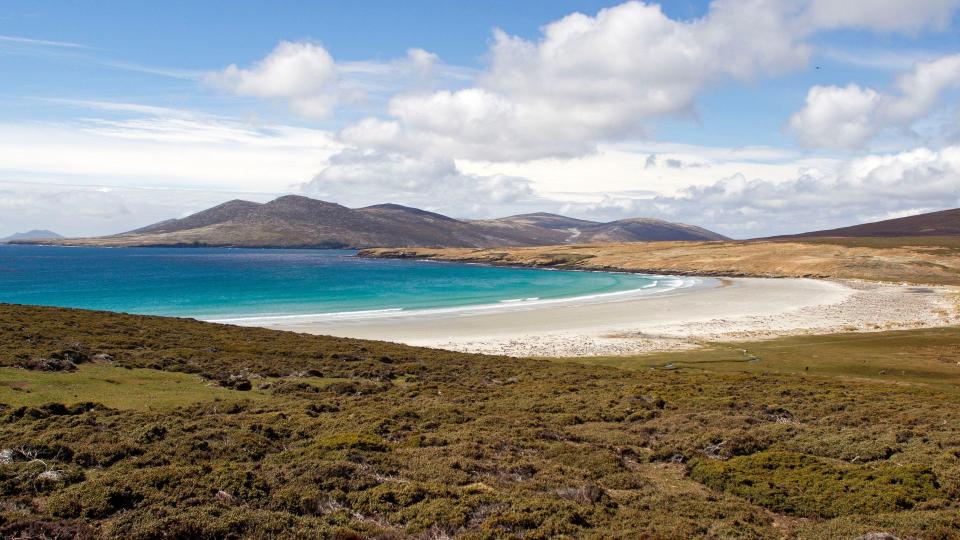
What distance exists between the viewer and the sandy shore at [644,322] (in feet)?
170

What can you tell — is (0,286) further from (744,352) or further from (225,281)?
(744,352)

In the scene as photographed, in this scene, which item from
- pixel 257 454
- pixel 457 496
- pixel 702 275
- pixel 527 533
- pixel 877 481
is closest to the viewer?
pixel 527 533

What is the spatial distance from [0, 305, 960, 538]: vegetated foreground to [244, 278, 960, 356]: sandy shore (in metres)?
21.6

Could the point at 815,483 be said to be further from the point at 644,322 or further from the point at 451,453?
the point at 644,322

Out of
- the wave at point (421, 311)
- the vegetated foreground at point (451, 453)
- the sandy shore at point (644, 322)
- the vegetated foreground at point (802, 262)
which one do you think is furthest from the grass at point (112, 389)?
the vegetated foreground at point (802, 262)

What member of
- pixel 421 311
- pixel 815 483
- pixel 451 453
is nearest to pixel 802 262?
pixel 421 311

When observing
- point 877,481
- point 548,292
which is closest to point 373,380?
point 877,481

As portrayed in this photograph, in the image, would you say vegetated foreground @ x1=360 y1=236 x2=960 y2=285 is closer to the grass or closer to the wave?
the wave

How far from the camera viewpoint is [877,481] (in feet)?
44.4

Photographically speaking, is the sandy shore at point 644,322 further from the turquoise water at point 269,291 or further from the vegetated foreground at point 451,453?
the vegetated foreground at point 451,453

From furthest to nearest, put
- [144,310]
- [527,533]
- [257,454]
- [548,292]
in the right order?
[548,292] → [144,310] → [257,454] → [527,533]

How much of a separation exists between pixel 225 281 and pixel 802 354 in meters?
115

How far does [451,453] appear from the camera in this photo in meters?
15.6

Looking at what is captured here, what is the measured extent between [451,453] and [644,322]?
54.0 metres
